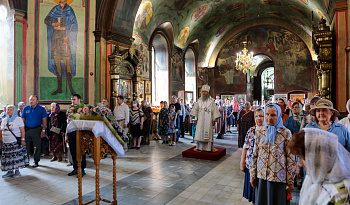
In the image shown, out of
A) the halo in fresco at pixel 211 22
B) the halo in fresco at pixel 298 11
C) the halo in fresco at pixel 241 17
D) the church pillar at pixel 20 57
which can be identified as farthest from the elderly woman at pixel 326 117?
the halo in fresco at pixel 241 17

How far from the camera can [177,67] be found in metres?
16.7

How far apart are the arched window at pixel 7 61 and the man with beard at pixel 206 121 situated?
22.2 feet

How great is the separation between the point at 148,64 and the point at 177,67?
374cm

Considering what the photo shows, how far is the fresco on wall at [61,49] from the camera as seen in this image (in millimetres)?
8938

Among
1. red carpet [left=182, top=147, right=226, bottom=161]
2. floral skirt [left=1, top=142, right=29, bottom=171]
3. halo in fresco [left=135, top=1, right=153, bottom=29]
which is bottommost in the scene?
red carpet [left=182, top=147, right=226, bottom=161]

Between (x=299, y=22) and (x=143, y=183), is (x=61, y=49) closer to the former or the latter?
(x=143, y=183)

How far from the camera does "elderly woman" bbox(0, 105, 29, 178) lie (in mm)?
5504

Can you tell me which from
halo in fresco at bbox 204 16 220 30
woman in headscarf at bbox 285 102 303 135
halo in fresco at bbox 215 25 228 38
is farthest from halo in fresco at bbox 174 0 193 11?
woman in headscarf at bbox 285 102 303 135

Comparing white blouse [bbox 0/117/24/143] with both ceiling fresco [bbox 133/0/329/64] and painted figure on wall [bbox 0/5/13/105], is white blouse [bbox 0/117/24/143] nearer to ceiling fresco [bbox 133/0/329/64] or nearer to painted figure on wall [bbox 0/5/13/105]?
painted figure on wall [bbox 0/5/13/105]

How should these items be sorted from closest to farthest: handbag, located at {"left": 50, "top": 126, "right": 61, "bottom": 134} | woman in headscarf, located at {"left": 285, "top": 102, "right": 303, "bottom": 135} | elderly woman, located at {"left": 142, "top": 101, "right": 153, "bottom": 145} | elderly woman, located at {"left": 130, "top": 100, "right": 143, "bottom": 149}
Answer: woman in headscarf, located at {"left": 285, "top": 102, "right": 303, "bottom": 135} → handbag, located at {"left": 50, "top": 126, "right": 61, "bottom": 134} → elderly woman, located at {"left": 130, "top": 100, "right": 143, "bottom": 149} → elderly woman, located at {"left": 142, "top": 101, "right": 153, "bottom": 145}

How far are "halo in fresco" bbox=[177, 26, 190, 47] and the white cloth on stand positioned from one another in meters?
13.3

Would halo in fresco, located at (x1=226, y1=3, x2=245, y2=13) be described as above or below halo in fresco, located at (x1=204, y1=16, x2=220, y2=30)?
above

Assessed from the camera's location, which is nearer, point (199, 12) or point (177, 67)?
point (199, 12)

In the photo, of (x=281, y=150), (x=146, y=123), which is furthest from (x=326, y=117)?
(x=146, y=123)
